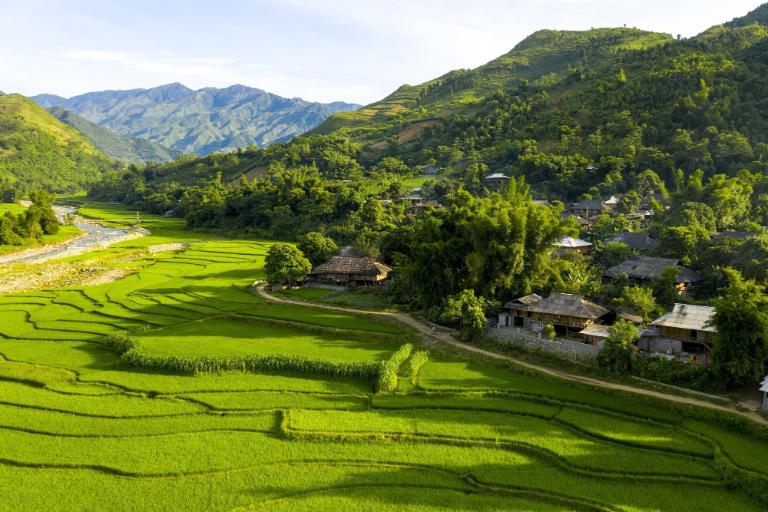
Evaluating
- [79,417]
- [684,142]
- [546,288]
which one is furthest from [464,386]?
[684,142]

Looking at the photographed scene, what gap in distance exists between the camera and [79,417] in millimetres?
31328

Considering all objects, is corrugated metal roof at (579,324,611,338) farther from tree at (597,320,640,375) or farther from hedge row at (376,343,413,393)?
hedge row at (376,343,413,393)

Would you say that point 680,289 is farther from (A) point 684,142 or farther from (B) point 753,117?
(B) point 753,117

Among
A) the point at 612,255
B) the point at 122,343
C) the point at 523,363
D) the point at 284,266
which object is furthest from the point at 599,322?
the point at 122,343

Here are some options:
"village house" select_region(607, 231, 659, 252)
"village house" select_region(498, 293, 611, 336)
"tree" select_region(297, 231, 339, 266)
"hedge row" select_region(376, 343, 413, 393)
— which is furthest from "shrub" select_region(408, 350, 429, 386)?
"village house" select_region(607, 231, 659, 252)

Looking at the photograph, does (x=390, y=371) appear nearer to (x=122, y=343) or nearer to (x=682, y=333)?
(x=682, y=333)

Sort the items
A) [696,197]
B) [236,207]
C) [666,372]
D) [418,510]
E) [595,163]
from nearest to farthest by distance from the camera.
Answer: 1. [418,510]
2. [666,372]
3. [696,197]
4. [595,163]
5. [236,207]

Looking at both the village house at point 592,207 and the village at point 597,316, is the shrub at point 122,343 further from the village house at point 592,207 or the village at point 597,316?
the village house at point 592,207

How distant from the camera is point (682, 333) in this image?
1451 inches

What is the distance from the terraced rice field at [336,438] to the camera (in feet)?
79.0

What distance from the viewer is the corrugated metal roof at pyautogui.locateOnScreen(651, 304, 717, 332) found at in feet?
118

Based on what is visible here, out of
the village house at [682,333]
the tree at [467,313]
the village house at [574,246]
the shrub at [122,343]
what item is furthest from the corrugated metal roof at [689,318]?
the shrub at [122,343]

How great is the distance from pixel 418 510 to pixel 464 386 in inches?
489

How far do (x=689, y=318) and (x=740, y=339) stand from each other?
597 centimetres
